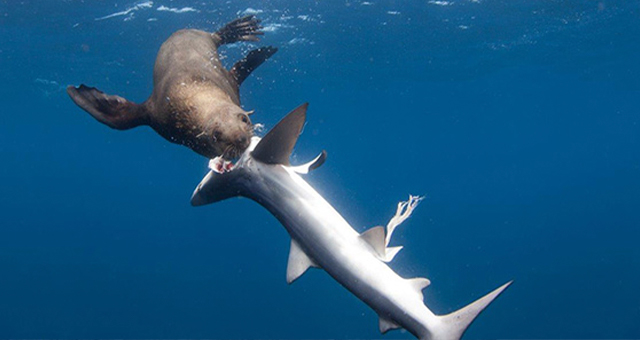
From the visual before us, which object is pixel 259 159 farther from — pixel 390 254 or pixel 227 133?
pixel 390 254

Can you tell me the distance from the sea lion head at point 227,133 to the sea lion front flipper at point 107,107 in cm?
177

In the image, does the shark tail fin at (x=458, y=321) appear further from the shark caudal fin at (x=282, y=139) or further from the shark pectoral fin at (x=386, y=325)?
the shark caudal fin at (x=282, y=139)

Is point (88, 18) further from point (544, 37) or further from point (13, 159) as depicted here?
point (13, 159)

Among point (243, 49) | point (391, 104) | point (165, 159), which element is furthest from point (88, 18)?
point (165, 159)

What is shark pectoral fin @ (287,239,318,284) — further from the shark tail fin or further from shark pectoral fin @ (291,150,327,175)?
the shark tail fin

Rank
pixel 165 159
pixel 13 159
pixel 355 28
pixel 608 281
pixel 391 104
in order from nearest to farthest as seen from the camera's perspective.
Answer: pixel 355 28
pixel 608 281
pixel 391 104
pixel 165 159
pixel 13 159

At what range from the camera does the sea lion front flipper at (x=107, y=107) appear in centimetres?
574

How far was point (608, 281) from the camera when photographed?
31797mm

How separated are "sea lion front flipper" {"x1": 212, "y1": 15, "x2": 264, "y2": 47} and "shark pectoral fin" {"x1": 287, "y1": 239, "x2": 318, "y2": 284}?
200 inches

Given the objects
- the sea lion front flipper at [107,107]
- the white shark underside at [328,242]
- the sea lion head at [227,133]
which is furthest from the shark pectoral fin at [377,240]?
the sea lion front flipper at [107,107]

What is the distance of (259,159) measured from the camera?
4.05 m

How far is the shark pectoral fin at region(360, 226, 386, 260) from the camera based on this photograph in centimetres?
384

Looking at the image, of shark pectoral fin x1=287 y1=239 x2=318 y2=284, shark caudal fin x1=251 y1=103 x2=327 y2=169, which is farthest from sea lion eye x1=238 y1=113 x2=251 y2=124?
shark pectoral fin x1=287 y1=239 x2=318 y2=284

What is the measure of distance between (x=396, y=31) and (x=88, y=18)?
A: 12.6 m
